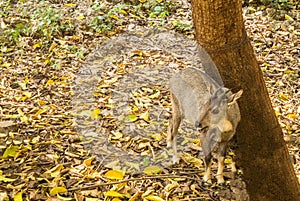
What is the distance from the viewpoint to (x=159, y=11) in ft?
25.7

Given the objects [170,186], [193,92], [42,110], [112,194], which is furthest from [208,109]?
[42,110]

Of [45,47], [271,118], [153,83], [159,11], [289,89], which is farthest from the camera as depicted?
[159,11]

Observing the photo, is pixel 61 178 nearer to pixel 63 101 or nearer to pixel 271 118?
pixel 63 101

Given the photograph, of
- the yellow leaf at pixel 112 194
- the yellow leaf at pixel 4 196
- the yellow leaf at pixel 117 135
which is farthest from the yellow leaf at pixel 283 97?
the yellow leaf at pixel 4 196

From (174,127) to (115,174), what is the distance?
0.71 m

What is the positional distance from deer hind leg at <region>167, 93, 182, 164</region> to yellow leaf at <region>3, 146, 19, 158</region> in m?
1.51

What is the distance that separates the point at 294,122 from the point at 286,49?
6.29 ft

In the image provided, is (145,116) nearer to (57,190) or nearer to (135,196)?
(135,196)

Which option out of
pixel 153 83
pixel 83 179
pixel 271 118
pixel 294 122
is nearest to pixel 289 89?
pixel 294 122

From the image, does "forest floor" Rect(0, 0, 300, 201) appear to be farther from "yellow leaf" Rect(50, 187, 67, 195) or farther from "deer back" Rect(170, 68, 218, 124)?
"deer back" Rect(170, 68, 218, 124)

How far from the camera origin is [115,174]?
3.93 meters

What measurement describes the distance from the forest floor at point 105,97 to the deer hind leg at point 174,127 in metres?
0.09

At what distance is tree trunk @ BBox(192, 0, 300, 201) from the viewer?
140 inches

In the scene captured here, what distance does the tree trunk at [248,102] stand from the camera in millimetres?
3566
